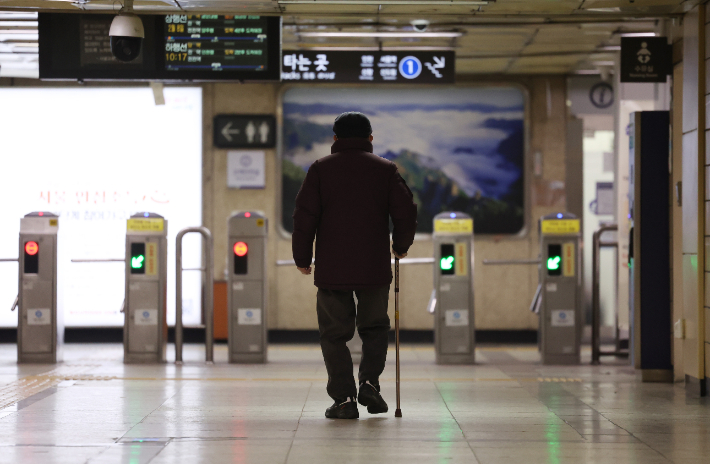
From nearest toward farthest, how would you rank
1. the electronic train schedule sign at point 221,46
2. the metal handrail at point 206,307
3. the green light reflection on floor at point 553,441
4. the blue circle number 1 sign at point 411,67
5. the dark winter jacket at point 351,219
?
the green light reflection on floor at point 553,441, the dark winter jacket at point 351,219, the electronic train schedule sign at point 221,46, the blue circle number 1 sign at point 411,67, the metal handrail at point 206,307

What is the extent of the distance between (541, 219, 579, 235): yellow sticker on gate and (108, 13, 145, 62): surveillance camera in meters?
3.94

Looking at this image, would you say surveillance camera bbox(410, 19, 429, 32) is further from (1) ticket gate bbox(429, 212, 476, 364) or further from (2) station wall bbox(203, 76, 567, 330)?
(2) station wall bbox(203, 76, 567, 330)

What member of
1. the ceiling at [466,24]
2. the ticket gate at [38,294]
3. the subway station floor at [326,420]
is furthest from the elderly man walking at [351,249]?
the ticket gate at [38,294]

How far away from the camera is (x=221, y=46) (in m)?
7.00

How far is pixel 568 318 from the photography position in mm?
8016

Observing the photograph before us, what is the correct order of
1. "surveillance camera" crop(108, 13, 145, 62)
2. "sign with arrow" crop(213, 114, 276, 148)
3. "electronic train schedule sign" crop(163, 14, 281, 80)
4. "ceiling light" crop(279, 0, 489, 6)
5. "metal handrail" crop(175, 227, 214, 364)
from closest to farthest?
"ceiling light" crop(279, 0, 489, 6), "surveillance camera" crop(108, 13, 145, 62), "electronic train schedule sign" crop(163, 14, 281, 80), "metal handrail" crop(175, 227, 214, 364), "sign with arrow" crop(213, 114, 276, 148)

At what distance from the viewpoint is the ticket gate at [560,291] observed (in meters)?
8.02

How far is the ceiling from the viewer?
6.50 m

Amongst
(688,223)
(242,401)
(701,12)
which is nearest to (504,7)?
(701,12)

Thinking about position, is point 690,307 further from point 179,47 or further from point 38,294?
point 38,294

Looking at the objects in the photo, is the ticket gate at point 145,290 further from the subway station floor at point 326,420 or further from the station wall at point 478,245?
the station wall at point 478,245

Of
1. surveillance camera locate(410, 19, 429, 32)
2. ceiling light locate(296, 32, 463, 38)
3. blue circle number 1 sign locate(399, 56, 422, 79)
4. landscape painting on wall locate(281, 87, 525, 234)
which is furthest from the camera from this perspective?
landscape painting on wall locate(281, 87, 525, 234)

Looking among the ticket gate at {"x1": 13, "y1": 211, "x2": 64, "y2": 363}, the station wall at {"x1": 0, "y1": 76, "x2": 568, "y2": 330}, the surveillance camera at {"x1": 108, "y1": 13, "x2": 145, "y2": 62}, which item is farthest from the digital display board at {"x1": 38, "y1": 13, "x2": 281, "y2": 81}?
the station wall at {"x1": 0, "y1": 76, "x2": 568, "y2": 330}

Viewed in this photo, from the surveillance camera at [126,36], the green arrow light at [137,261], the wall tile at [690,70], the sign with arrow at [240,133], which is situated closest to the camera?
the wall tile at [690,70]
